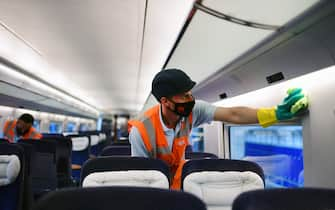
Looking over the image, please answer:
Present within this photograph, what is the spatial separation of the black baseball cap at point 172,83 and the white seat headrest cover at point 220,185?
2.18 feet

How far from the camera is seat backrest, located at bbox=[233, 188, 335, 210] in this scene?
1.04 meters

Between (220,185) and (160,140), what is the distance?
0.67m

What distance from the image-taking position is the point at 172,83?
2.18 m

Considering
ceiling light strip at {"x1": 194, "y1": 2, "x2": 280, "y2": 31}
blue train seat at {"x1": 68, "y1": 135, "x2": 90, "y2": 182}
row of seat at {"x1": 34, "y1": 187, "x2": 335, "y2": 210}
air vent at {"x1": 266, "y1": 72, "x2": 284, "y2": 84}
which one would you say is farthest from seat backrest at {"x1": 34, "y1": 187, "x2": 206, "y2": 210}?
blue train seat at {"x1": 68, "y1": 135, "x2": 90, "y2": 182}

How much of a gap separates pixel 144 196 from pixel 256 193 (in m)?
0.42

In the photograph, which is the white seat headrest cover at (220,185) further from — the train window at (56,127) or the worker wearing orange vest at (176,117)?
the train window at (56,127)

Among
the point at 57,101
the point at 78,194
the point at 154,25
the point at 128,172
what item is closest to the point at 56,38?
the point at 154,25

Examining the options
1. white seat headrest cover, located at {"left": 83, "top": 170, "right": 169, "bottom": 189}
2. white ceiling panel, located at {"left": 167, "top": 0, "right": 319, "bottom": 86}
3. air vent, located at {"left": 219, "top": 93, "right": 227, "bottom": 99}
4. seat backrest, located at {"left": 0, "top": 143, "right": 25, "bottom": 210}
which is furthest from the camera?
air vent, located at {"left": 219, "top": 93, "right": 227, "bottom": 99}

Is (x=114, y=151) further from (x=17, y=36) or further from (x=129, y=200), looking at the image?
(x=129, y=200)

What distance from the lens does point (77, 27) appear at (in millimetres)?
3420

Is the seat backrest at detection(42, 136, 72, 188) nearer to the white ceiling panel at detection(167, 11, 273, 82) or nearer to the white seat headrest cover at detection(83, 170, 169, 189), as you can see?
the white ceiling panel at detection(167, 11, 273, 82)

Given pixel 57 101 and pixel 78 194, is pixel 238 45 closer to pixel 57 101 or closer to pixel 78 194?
pixel 78 194

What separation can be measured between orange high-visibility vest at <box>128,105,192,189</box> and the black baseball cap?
0.98ft

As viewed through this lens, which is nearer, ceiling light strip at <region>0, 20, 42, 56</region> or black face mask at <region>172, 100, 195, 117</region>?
black face mask at <region>172, 100, 195, 117</region>
